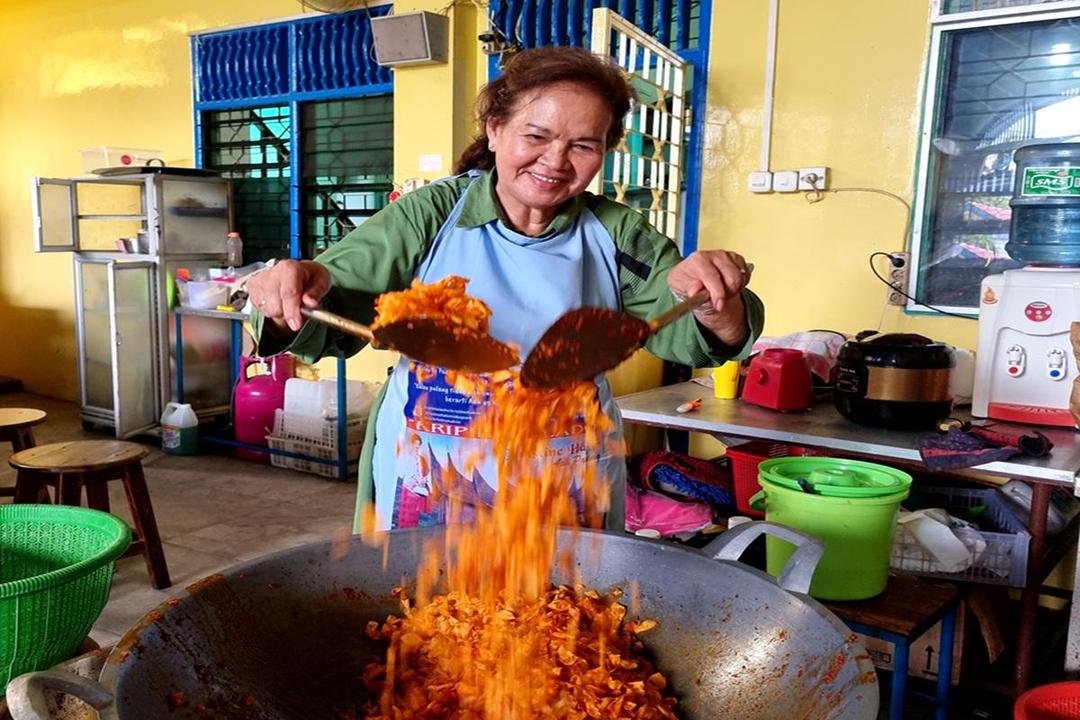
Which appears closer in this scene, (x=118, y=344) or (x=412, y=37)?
(x=412, y=37)

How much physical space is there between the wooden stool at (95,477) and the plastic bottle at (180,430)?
205cm

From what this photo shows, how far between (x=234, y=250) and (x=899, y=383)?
15.3ft

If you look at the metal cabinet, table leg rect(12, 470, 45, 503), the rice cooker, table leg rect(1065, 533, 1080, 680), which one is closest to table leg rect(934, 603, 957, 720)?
table leg rect(1065, 533, 1080, 680)

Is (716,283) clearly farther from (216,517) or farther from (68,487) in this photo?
(216,517)

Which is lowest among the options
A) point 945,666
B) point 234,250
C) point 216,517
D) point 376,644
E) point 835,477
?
point 216,517

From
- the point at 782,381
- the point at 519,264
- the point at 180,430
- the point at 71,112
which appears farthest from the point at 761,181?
the point at 71,112

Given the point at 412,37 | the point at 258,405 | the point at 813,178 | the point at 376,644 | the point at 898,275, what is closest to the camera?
the point at 376,644

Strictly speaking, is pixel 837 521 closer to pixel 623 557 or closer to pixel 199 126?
pixel 623 557

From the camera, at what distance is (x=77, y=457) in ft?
10.6

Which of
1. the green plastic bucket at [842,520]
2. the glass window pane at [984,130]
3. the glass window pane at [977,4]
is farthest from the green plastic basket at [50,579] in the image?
the glass window pane at [977,4]

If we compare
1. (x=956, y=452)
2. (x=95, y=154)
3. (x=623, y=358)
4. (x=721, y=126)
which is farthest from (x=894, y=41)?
(x=95, y=154)

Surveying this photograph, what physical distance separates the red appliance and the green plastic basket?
204 centimetres

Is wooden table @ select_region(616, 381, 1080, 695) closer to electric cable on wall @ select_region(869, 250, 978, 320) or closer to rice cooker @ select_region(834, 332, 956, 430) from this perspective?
rice cooker @ select_region(834, 332, 956, 430)

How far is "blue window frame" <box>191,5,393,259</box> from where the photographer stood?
538cm
